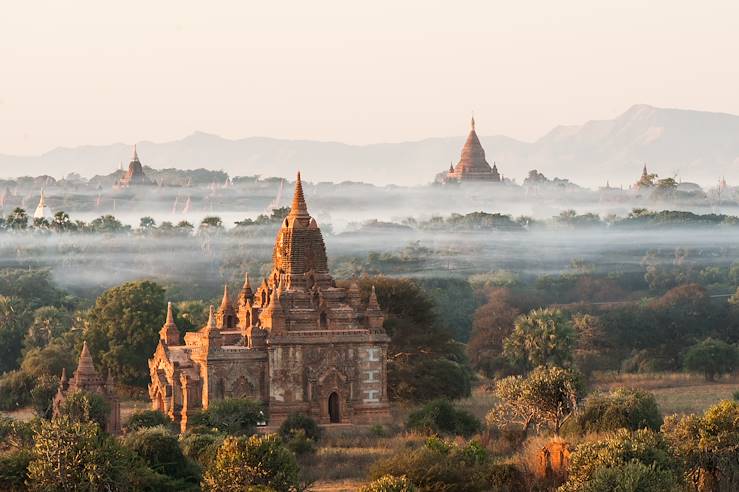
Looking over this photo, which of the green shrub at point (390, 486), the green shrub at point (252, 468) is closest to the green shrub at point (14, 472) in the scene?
the green shrub at point (252, 468)

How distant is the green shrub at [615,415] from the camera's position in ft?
205

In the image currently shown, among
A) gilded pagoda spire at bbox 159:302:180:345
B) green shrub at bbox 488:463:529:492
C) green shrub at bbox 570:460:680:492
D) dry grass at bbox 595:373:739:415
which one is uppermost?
gilded pagoda spire at bbox 159:302:180:345

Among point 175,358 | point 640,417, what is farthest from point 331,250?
point 640,417

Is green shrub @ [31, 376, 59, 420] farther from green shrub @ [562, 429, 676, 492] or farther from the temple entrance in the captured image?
green shrub @ [562, 429, 676, 492]

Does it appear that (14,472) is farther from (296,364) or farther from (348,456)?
(296,364)

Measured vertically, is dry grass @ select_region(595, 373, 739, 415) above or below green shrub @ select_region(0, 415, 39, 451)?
below

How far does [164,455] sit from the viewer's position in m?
54.9

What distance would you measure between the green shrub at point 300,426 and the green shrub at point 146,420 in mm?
4063

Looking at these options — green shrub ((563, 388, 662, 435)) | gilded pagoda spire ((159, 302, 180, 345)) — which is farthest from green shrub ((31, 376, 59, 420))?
green shrub ((563, 388, 662, 435))

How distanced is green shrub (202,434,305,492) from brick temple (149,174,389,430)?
19.0 metres

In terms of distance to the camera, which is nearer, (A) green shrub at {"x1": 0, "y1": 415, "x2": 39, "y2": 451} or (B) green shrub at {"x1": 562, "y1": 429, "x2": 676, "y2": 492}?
(B) green shrub at {"x1": 562, "y1": 429, "x2": 676, "y2": 492}

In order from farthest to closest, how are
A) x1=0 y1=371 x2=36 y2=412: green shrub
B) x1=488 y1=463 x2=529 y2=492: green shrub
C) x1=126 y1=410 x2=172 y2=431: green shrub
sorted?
x1=0 y1=371 x2=36 y2=412: green shrub → x1=126 y1=410 x2=172 y2=431: green shrub → x1=488 y1=463 x2=529 y2=492: green shrub

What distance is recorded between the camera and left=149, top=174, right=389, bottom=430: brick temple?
2808 inches

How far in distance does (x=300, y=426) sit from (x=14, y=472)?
19283 mm
